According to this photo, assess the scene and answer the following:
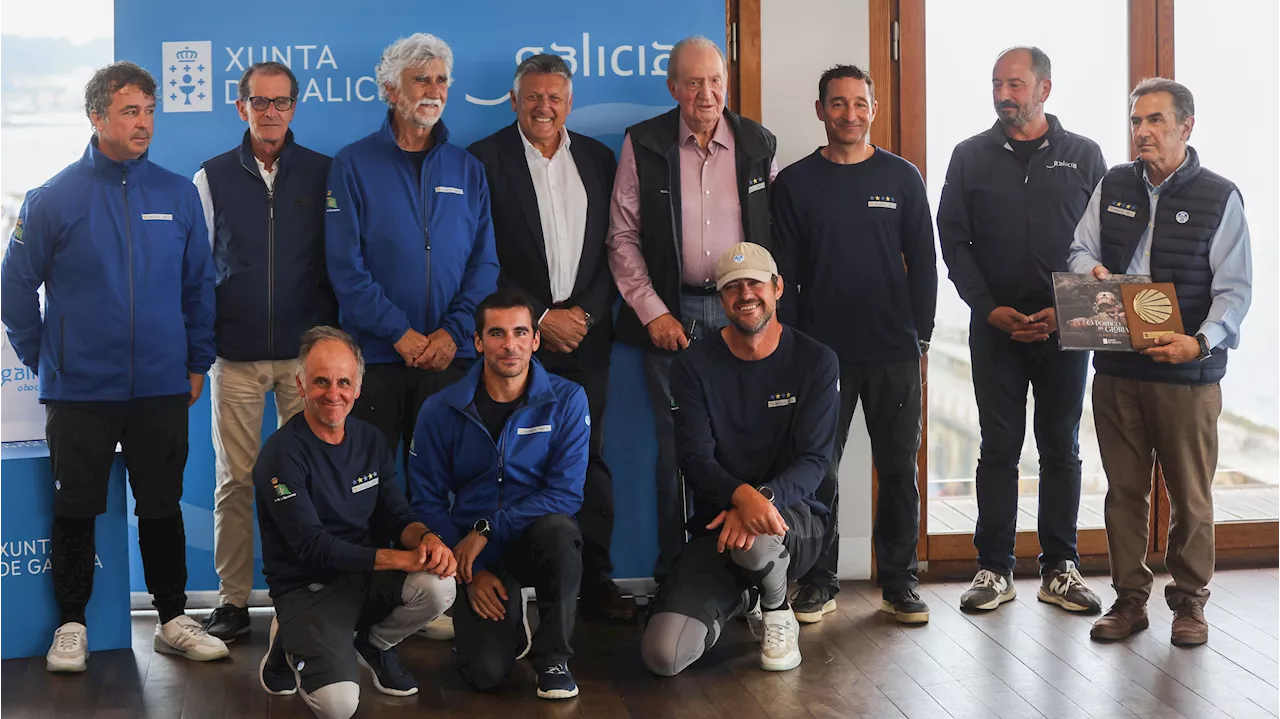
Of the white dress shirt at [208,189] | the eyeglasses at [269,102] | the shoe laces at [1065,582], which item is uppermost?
the eyeglasses at [269,102]

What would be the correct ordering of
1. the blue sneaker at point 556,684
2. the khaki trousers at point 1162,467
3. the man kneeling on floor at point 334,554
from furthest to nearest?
the khaki trousers at point 1162,467 → the blue sneaker at point 556,684 → the man kneeling on floor at point 334,554

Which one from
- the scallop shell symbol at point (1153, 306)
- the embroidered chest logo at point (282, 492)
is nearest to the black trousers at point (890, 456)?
the scallop shell symbol at point (1153, 306)

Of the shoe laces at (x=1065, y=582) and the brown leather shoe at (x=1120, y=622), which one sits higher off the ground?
the shoe laces at (x=1065, y=582)

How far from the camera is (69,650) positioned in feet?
11.5

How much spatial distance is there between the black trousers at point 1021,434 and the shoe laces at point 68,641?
9.62 ft

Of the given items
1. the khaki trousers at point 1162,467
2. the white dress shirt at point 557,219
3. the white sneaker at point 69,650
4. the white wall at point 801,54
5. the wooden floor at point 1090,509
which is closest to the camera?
the white sneaker at point 69,650

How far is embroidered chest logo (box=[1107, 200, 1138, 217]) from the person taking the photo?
368cm

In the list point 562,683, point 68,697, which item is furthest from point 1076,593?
point 68,697

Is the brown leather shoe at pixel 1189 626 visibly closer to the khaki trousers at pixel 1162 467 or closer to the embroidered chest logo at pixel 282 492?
the khaki trousers at pixel 1162 467

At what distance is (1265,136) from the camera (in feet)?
15.2

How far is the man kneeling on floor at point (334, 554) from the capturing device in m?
3.11

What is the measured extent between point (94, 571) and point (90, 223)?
A: 1.08 meters

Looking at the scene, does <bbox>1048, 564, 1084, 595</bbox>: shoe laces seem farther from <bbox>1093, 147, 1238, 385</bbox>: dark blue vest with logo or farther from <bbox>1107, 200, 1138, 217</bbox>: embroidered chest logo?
<bbox>1107, 200, 1138, 217</bbox>: embroidered chest logo

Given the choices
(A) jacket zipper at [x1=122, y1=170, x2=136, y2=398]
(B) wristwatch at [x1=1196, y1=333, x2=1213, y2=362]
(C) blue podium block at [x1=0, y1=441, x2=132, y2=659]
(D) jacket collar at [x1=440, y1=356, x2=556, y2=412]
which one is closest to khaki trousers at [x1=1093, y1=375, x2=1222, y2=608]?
(B) wristwatch at [x1=1196, y1=333, x2=1213, y2=362]
